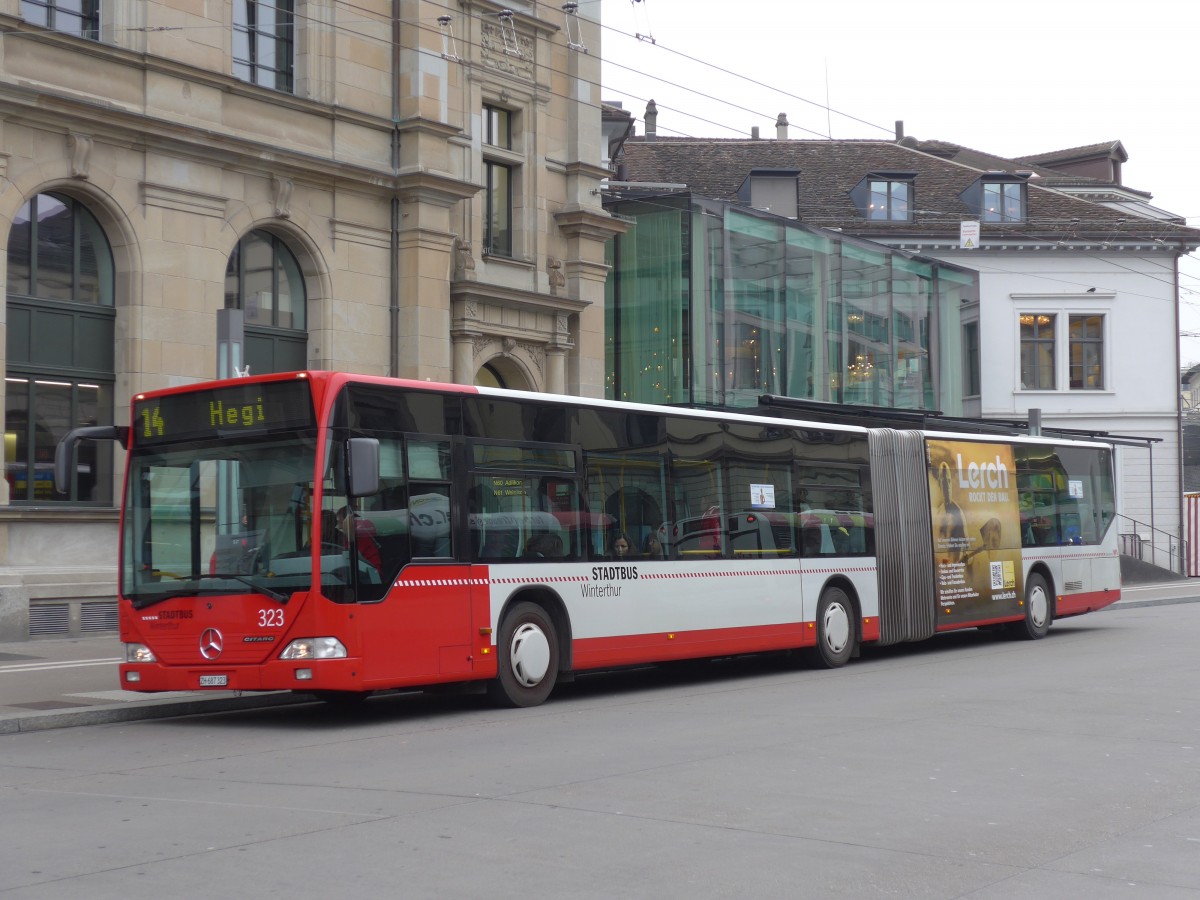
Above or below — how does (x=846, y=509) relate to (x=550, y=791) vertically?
above

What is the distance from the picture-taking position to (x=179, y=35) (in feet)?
72.8

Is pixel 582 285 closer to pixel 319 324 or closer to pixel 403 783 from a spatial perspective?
pixel 319 324

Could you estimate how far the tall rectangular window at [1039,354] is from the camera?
167 feet

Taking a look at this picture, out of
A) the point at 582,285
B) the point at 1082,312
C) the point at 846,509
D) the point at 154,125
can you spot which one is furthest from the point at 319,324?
the point at 1082,312

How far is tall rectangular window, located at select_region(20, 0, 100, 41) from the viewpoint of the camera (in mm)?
20766

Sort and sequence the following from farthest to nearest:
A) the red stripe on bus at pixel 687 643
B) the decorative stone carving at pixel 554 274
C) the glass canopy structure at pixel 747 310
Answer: the glass canopy structure at pixel 747 310 → the decorative stone carving at pixel 554 274 → the red stripe on bus at pixel 687 643

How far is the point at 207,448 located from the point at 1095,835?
26.1 ft

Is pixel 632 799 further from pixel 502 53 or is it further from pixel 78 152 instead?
pixel 502 53

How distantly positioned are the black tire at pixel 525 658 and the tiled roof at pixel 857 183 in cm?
3408

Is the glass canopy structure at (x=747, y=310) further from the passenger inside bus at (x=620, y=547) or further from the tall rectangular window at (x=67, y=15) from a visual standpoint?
the passenger inside bus at (x=620, y=547)

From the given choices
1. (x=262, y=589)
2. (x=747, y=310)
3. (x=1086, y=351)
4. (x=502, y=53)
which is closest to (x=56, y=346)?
(x=262, y=589)

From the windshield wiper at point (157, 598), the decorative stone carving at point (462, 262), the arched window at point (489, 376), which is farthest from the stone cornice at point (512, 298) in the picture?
the windshield wiper at point (157, 598)

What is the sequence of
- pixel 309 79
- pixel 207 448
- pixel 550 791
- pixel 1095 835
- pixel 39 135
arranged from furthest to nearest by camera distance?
pixel 309 79
pixel 39 135
pixel 207 448
pixel 550 791
pixel 1095 835

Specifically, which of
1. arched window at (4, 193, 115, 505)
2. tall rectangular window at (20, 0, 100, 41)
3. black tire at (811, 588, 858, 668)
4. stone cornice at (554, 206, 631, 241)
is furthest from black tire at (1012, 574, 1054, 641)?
tall rectangular window at (20, 0, 100, 41)
